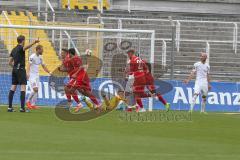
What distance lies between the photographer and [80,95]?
2780 centimetres

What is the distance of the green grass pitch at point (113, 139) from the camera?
13.5 metres

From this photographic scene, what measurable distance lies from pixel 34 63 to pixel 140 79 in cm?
353

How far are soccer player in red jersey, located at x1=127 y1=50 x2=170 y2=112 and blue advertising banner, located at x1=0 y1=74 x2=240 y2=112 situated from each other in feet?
6.91

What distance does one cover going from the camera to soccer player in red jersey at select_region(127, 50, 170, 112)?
86.7 ft

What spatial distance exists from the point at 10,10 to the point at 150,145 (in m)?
24.3

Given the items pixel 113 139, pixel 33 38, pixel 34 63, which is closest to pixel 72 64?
pixel 34 63

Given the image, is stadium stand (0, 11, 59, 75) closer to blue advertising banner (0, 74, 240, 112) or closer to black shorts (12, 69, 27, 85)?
blue advertising banner (0, 74, 240, 112)

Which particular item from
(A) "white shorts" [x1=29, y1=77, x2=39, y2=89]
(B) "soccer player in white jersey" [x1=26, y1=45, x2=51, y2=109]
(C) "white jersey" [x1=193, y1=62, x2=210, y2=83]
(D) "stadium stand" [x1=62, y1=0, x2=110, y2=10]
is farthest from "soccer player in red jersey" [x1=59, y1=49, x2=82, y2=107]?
(D) "stadium stand" [x1=62, y1=0, x2=110, y2=10]

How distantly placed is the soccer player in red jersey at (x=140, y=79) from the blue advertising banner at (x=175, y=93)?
6.91ft

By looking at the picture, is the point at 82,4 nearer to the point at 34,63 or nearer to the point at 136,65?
the point at 34,63

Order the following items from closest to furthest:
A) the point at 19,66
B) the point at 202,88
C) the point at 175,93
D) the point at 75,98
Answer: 1. the point at 19,66
2. the point at 75,98
3. the point at 202,88
4. the point at 175,93

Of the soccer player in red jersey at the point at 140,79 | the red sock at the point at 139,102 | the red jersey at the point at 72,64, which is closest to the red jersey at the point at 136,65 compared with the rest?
the soccer player in red jersey at the point at 140,79

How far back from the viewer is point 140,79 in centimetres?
2684

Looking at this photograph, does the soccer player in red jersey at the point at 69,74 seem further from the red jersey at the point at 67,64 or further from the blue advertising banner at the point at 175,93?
the blue advertising banner at the point at 175,93
